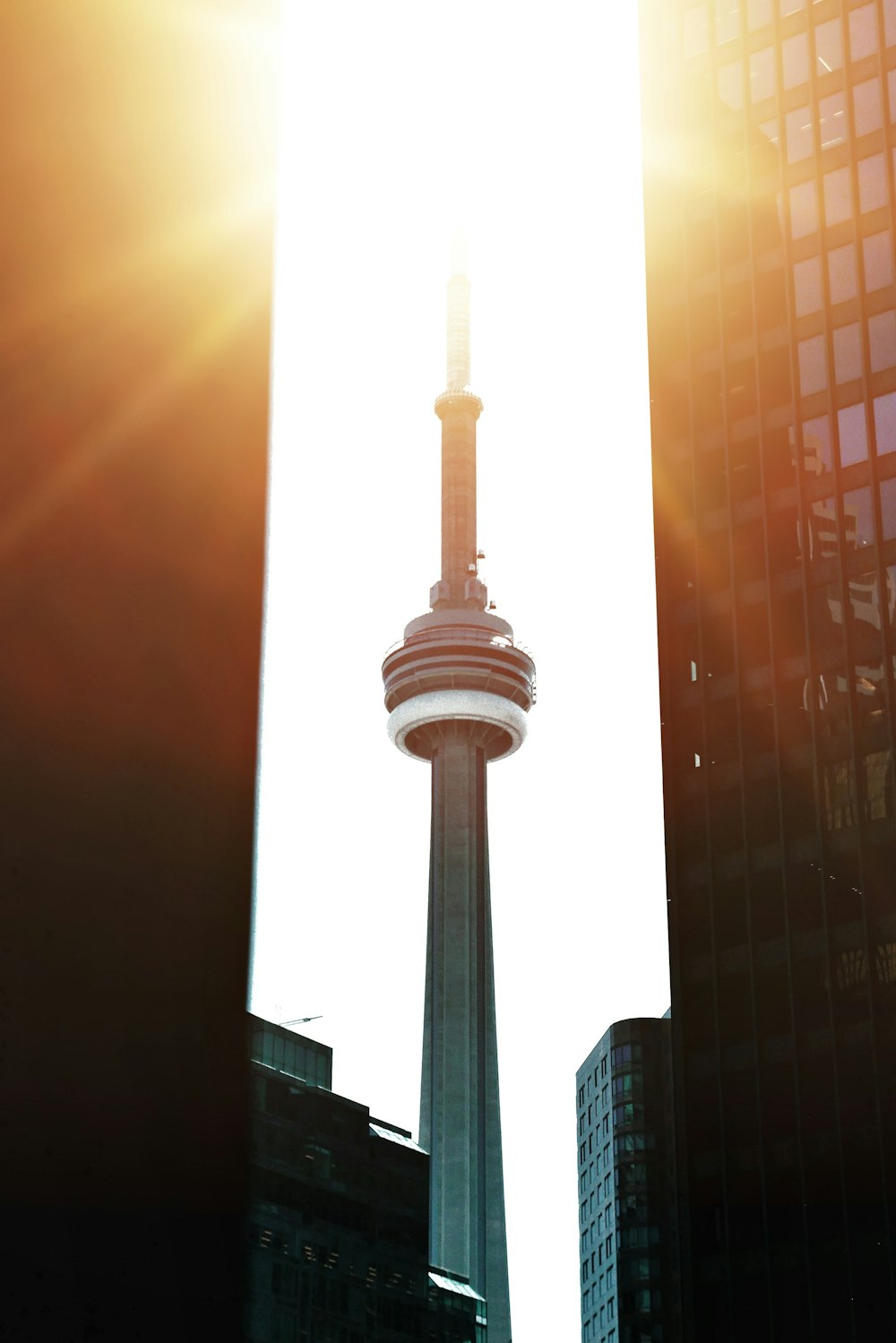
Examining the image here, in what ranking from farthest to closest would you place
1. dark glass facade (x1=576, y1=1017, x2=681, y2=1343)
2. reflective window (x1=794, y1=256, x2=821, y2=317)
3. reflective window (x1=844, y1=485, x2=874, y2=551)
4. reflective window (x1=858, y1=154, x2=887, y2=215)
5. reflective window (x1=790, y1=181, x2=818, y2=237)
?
dark glass facade (x1=576, y1=1017, x2=681, y2=1343)
reflective window (x1=790, y1=181, x2=818, y2=237)
reflective window (x1=794, y1=256, x2=821, y2=317)
reflective window (x1=858, y1=154, x2=887, y2=215)
reflective window (x1=844, y1=485, x2=874, y2=551)

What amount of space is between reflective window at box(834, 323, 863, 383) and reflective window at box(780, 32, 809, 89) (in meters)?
14.2

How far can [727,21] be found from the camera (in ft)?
304

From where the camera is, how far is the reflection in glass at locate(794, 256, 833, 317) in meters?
86.4

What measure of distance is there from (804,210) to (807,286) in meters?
3.96

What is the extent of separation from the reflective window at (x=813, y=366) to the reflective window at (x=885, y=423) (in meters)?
3.45

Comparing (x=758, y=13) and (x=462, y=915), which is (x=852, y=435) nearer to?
(x=758, y=13)

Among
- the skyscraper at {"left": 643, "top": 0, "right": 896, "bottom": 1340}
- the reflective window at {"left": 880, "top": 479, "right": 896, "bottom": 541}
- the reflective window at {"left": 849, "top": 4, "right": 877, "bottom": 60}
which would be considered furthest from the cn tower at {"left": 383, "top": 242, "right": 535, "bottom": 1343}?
the reflective window at {"left": 880, "top": 479, "right": 896, "bottom": 541}

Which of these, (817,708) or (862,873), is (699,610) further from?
(862,873)

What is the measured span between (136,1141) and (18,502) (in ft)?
6.20

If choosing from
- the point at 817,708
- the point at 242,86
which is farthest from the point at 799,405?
the point at 242,86

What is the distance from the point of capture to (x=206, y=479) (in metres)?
5.70

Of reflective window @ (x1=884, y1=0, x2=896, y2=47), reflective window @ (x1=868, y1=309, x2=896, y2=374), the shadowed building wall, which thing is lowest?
the shadowed building wall

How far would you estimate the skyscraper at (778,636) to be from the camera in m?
72.9

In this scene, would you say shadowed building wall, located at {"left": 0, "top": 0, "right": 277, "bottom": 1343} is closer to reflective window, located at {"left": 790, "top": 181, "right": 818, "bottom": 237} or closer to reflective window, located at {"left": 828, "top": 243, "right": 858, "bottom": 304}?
reflective window, located at {"left": 828, "top": 243, "right": 858, "bottom": 304}
